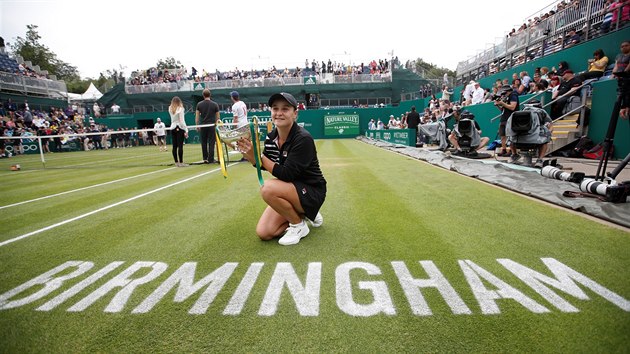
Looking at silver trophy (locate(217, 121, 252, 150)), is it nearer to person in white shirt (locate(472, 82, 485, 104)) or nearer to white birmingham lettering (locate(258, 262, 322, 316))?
white birmingham lettering (locate(258, 262, 322, 316))

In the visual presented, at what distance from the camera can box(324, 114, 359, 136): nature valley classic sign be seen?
106 ft

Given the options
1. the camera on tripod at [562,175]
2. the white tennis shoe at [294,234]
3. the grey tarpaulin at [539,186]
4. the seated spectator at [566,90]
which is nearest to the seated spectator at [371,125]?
the seated spectator at [566,90]

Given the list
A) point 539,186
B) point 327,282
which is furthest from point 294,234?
point 539,186

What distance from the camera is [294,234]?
336 centimetres

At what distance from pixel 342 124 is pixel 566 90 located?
76.7ft

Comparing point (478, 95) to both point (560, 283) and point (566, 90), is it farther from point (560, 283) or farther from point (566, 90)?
point (560, 283)

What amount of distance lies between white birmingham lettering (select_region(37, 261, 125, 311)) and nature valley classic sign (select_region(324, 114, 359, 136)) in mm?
30387

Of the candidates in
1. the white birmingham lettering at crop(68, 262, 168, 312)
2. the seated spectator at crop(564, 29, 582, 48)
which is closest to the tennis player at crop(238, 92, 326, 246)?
the white birmingham lettering at crop(68, 262, 168, 312)

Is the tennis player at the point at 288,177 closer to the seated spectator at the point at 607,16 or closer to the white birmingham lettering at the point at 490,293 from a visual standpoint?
the white birmingham lettering at the point at 490,293

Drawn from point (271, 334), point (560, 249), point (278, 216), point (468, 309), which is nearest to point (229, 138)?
point (278, 216)

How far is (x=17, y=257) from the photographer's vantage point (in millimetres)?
3137

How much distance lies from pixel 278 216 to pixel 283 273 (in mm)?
1009

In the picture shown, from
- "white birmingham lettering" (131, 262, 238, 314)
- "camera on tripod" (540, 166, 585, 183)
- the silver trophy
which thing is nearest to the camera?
"white birmingham lettering" (131, 262, 238, 314)

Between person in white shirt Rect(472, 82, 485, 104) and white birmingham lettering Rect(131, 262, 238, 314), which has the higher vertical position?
person in white shirt Rect(472, 82, 485, 104)
